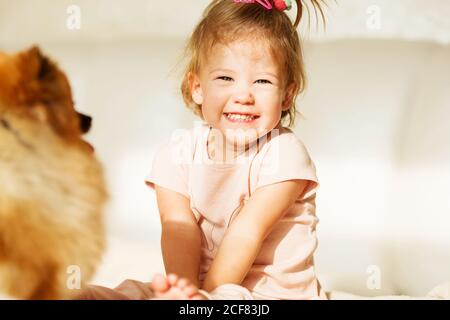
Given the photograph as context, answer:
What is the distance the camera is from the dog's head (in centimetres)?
85

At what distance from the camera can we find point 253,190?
1.16 m

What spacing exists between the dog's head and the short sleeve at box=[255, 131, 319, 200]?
14.0 inches

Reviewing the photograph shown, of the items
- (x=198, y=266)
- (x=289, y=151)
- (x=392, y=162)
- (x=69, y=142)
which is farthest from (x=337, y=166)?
(x=69, y=142)

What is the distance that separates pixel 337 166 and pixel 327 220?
132 millimetres

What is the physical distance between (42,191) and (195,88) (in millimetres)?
452

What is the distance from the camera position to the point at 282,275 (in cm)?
112

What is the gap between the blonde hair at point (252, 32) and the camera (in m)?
1.13

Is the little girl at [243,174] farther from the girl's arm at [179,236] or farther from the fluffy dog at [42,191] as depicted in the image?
the fluffy dog at [42,191]

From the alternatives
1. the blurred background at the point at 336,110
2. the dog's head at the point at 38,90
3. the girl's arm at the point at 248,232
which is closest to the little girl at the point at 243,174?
the girl's arm at the point at 248,232

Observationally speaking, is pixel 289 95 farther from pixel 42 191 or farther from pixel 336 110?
pixel 42 191

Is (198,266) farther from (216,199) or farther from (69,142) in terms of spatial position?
(69,142)

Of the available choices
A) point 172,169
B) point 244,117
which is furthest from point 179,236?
point 244,117

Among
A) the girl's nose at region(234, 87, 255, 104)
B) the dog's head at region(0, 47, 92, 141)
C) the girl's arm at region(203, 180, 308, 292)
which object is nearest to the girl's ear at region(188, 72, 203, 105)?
the girl's nose at region(234, 87, 255, 104)

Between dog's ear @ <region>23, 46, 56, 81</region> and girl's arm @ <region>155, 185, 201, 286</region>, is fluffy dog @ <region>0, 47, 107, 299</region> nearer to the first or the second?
dog's ear @ <region>23, 46, 56, 81</region>
